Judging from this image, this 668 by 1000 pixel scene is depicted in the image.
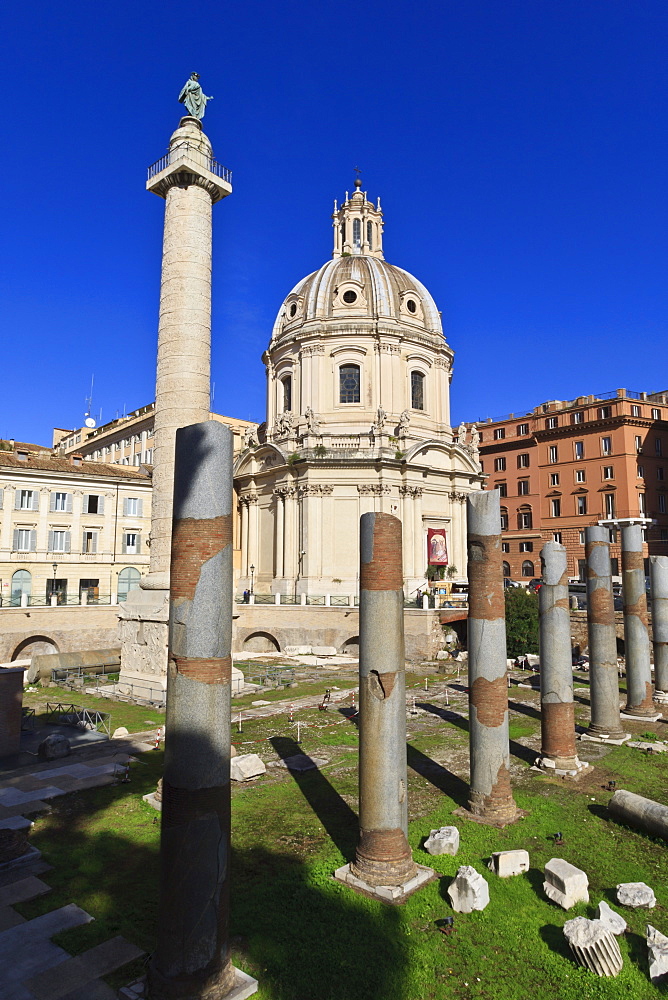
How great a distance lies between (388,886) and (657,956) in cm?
320

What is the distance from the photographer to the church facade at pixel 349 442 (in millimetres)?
40594

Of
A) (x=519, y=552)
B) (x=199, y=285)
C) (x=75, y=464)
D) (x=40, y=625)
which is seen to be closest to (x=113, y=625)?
(x=40, y=625)

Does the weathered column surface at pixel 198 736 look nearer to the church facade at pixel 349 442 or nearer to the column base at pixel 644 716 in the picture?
the column base at pixel 644 716

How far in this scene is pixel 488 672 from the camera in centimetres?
1188

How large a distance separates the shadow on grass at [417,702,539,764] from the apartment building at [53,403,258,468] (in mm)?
30299

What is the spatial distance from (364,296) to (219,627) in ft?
134

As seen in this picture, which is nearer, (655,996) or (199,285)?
(655,996)

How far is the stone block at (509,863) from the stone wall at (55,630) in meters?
27.7

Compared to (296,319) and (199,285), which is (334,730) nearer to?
(199,285)

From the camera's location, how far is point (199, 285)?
22000 mm

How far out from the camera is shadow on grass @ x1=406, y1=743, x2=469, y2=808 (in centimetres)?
1288

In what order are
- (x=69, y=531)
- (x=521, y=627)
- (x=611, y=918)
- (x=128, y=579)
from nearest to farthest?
(x=611, y=918) → (x=521, y=627) → (x=69, y=531) → (x=128, y=579)

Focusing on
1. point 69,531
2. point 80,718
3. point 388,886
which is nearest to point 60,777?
point 80,718

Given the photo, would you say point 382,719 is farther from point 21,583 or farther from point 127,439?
point 127,439
